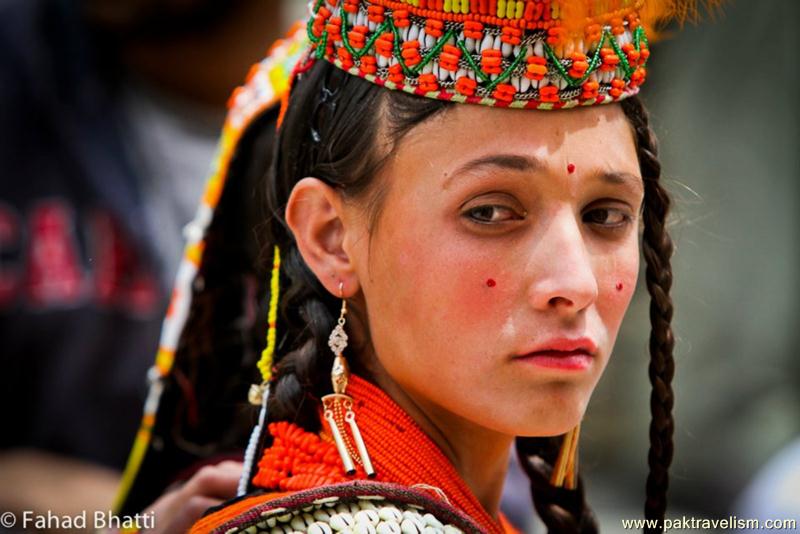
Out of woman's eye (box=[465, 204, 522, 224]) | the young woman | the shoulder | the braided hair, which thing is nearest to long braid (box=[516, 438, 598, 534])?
the braided hair

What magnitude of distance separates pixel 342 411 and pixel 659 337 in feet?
2.00

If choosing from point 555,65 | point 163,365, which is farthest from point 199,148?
point 555,65

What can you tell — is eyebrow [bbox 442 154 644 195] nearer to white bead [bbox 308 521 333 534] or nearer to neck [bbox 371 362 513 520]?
neck [bbox 371 362 513 520]

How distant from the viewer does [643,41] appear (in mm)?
2172

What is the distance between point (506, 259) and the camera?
2.02m

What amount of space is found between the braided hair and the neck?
0.14m

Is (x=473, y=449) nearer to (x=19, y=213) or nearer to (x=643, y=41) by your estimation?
(x=643, y=41)

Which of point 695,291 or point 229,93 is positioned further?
point 695,291

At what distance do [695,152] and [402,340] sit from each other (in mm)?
3971

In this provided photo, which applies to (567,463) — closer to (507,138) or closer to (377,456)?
(377,456)

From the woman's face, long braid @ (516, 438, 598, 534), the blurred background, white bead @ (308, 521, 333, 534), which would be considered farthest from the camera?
the blurred background

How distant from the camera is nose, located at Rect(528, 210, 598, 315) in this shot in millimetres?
1979

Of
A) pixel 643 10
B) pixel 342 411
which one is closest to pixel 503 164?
pixel 643 10

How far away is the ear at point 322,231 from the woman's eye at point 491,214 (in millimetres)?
265
